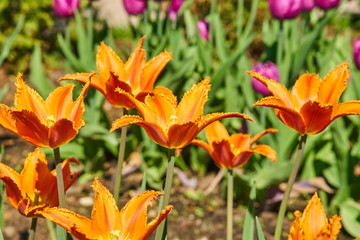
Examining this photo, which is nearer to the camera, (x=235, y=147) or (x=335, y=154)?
(x=235, y=147)

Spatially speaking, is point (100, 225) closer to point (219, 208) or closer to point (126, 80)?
point (126, 80)

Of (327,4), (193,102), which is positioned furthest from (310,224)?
(327,4)

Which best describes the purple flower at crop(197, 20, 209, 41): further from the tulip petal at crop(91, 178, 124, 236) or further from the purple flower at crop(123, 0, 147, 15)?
the tulip petal at crop(91, 178, 124, 236)

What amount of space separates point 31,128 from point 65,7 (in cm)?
191

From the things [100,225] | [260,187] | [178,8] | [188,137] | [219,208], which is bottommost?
[219,208]

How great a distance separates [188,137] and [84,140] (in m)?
1.87

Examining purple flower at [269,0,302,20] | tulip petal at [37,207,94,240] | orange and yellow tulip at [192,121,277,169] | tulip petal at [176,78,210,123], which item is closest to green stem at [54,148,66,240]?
tulip petal at [37,207,94,240]

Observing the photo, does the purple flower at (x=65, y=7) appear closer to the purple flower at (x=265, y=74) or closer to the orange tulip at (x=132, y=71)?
the purple flower at (x=265, y=74)

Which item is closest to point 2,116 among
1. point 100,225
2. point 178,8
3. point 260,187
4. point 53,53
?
point 100,225

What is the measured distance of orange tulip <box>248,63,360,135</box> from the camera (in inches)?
41.3

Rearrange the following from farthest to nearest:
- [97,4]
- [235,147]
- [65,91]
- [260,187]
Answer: [97,4]
[260,187]
[235,147]
[65,91]

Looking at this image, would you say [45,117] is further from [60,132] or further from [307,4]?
[307,4]

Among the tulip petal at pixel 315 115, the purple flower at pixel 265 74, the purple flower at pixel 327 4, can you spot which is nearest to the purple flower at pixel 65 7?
the purple flower at pixel 265 74

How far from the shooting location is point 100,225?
954 mm
